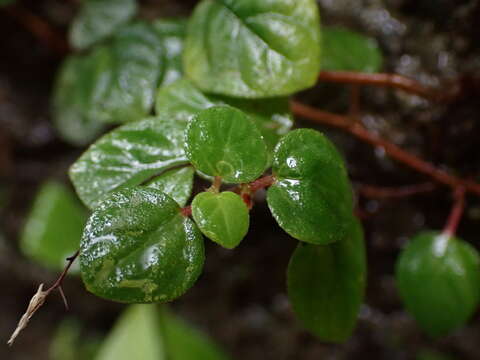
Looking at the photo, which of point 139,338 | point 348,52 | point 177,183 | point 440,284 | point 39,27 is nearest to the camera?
point 177,183

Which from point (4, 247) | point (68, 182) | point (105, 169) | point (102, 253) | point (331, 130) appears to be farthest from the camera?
point (4, 247)

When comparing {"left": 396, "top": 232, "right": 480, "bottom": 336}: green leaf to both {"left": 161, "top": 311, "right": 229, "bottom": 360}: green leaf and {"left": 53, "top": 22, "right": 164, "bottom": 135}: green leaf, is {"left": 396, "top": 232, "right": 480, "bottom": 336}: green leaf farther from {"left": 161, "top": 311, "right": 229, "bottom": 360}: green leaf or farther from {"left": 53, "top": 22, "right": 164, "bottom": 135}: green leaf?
{"left": 161, "top": 311, "right": 229, "bottom": 360}: green leaf

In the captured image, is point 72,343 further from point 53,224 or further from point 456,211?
point 456,211

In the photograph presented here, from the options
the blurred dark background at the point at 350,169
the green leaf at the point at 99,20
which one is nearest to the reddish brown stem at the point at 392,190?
the blurred dark background at the point at 350,169

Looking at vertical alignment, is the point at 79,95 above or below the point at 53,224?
above

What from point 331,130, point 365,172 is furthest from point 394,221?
point 331,130

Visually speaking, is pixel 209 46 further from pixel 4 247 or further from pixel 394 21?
pixel 4 247

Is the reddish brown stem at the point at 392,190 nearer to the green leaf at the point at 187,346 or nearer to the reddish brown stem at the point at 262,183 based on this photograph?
the reddish brown stem at the point at 262,183

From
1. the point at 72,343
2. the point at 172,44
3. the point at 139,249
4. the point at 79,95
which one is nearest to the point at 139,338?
the point at 72,343
